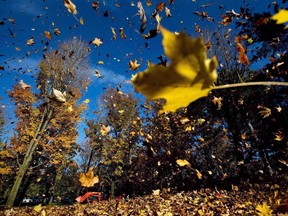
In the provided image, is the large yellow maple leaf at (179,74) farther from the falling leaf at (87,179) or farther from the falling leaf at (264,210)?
the falling leaf at (264,210)

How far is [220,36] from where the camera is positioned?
11609mm

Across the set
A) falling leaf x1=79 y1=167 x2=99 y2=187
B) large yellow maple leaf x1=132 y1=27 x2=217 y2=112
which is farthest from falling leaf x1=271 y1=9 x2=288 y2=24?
falling leaf x1=79 y1=167 x2=99 y2=187

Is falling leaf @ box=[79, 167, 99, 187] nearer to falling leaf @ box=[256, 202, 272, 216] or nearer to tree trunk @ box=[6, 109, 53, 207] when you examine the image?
falling leaf @ box=[256, 202, 272, 216]

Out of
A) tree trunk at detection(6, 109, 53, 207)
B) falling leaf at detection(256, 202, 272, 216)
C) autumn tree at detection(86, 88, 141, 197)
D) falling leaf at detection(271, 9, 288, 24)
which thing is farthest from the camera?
autumn tree at detection(86, 88, 141, 197)

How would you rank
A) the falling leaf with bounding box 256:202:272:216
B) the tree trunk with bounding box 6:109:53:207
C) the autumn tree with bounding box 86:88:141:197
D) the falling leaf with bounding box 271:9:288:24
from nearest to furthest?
the falling leaf with bounding box 271:9:288:24 < the falling leaf with bounding box 256:202:272:216 < the tree trunk with bounding box 6:109:53:207 < the autumn tree with bounding box 86:88:141:197

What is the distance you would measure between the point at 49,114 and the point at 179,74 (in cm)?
1230

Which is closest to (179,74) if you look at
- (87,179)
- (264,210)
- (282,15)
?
(282,15)

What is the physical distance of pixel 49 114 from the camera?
11.7 meters

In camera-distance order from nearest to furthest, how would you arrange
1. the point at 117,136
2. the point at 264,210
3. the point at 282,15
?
the point at 282,15, the point at 264,210, the point at 117,136

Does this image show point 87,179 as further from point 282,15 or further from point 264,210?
point 282,15

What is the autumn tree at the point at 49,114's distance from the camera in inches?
456

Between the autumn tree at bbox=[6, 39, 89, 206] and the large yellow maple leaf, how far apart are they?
8909mm

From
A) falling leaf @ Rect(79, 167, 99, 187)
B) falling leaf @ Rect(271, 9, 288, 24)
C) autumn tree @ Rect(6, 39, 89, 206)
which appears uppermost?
autumn tree @ Rect(6, 39, 89, 206)

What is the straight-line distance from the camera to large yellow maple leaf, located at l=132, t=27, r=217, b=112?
0.48 m
